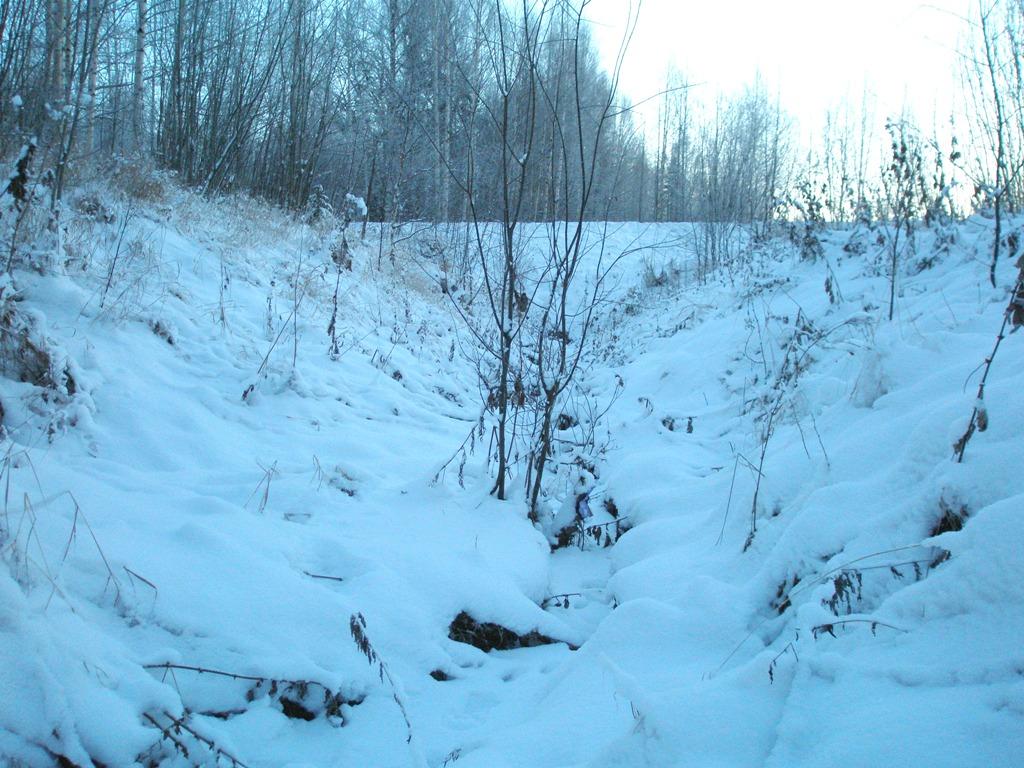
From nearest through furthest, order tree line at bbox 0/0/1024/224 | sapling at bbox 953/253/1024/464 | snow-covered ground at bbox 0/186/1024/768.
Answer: snow-covered ground at bbox 0/186/1024/768 < sapling at bbox 953/253/1024/464 < tree line at bbox 0/0/1024/224

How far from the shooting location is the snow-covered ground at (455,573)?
1229 mm

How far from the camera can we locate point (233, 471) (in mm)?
2736

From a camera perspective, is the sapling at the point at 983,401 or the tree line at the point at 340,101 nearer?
the sapling at the point at 983,401

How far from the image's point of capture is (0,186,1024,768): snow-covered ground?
123cm

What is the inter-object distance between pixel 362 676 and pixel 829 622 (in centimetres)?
120

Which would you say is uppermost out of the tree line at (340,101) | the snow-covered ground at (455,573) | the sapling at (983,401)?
the tree line at (340,101)

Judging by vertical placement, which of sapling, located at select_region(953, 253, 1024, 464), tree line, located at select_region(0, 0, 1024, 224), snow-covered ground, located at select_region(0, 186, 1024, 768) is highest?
tree line, located at select_region(0, 0, 1024, 224)

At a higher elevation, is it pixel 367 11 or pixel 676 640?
pixel 367 11

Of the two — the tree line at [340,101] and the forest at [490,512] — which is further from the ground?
the tree line at [340,101]

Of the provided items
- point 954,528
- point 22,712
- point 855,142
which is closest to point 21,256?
point 22,712

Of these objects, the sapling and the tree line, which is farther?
the tree line

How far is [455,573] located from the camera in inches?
91.5

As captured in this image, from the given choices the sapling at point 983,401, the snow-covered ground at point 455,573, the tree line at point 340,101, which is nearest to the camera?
the snow-covered ground at point 455,573

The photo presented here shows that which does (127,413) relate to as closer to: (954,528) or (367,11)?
(954,528)
